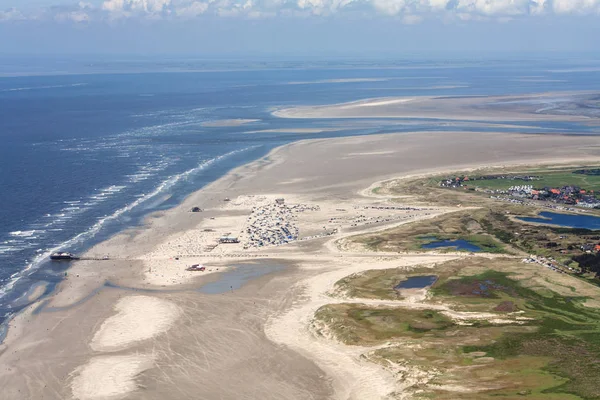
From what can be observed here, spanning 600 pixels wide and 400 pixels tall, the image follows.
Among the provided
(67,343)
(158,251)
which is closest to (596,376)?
(67,343)

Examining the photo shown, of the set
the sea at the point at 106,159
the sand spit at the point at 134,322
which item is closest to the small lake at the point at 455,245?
the sand spit at the point at 134,322

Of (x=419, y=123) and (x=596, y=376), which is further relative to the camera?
(x=419, y=123)

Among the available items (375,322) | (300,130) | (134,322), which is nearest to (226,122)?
(300,130)

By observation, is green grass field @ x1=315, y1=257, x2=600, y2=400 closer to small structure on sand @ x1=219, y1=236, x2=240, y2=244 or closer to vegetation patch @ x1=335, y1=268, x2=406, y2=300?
vegetation patch @ x1=335, y1=268, x2=406, y2=300

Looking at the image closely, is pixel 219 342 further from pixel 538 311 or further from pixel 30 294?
pixel 538 311

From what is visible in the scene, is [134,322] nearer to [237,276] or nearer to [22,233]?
[237,276]

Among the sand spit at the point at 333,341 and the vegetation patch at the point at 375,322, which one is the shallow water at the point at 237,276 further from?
the vegetation patch at the point at 375,322
